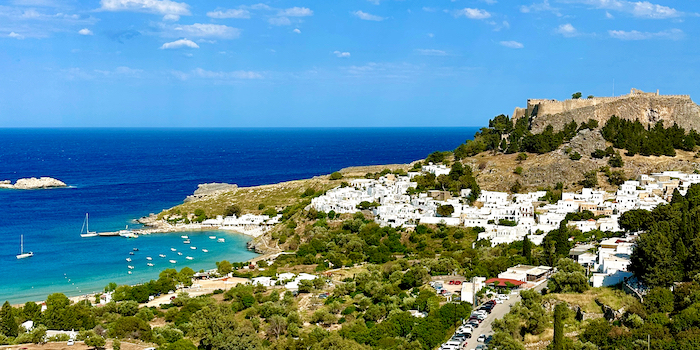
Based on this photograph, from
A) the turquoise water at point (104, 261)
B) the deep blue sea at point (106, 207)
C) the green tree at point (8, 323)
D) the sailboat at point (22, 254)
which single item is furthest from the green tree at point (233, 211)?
the green tree at point (8, 323)

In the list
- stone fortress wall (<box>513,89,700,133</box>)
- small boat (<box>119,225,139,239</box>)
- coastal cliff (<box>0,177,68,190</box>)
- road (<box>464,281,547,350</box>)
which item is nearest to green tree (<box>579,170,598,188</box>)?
stone fortress wall (<box>513,89,700,133</box>)

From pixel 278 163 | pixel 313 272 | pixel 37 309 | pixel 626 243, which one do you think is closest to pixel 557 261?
pixel 626 243

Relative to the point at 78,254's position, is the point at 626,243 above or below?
above

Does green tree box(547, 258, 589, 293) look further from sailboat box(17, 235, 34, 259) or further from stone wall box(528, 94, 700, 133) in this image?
sailboat box(17, 235, 34, 259)

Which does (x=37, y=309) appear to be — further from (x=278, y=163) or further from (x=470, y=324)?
(x=278, y=163)

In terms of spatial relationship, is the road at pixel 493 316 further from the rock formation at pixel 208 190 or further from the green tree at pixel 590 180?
the rock formation at pixel 208 190
